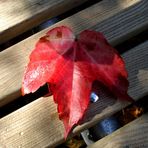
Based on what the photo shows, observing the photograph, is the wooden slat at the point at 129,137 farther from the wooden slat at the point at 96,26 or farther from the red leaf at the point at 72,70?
the wooden slat at the point at 96,26

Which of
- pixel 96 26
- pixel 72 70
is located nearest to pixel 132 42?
pixel 96 26

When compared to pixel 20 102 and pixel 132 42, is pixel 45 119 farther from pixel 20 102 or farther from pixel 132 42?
pixel 132 42

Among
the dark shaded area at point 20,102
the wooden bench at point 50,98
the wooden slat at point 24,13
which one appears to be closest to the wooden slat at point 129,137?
the wooden bench at point 50,98

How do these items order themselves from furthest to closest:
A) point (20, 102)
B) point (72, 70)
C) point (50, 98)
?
point (20, 102) → point (50, 98) → point (72, 70)

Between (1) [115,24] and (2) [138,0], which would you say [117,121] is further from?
(2) [138,0]

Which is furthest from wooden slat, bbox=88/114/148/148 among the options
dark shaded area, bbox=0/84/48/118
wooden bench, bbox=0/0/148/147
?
dark shaded area, bbox=0/84/48/118

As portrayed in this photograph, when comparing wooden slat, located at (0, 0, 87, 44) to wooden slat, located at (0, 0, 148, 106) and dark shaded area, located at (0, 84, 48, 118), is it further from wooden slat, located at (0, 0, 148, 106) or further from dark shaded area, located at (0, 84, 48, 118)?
dark shaded area, located at (0, 84, 48, 118)

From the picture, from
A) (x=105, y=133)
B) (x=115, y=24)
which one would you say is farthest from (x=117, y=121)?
Result: (x=115, y=24)
